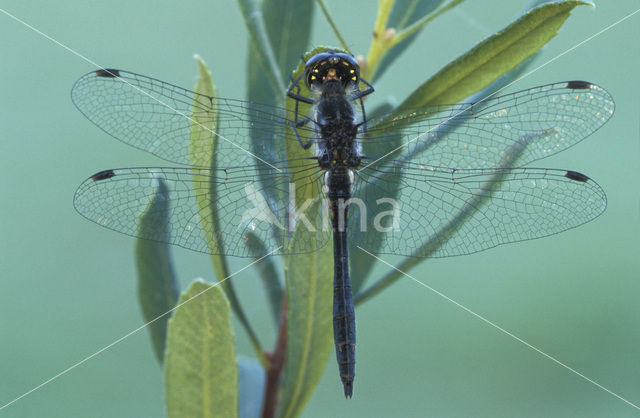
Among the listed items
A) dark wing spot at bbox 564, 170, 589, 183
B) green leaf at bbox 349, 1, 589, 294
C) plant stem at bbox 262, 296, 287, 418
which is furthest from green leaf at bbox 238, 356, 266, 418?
dark wing spot at bbox 564, 170, 589, 183

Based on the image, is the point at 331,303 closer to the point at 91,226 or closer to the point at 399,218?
the point at 399,218

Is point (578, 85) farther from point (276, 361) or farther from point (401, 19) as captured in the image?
point (276, 361)

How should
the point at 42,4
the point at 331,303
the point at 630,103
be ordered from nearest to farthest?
the point at 331,303 → the point at 42,4 → the point at 630,103

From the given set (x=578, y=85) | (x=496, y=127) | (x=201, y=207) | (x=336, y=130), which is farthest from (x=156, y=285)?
(x=578, y=85)

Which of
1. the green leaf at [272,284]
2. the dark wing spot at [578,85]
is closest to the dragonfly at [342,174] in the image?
the dark wing spot at [578,85]

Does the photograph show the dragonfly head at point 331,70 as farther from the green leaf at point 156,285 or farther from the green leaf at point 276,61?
the green leaf at point 156,285

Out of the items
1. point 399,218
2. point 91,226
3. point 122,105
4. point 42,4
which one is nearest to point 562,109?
point 399,218

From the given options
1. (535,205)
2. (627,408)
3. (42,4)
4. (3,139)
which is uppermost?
(42,4)
